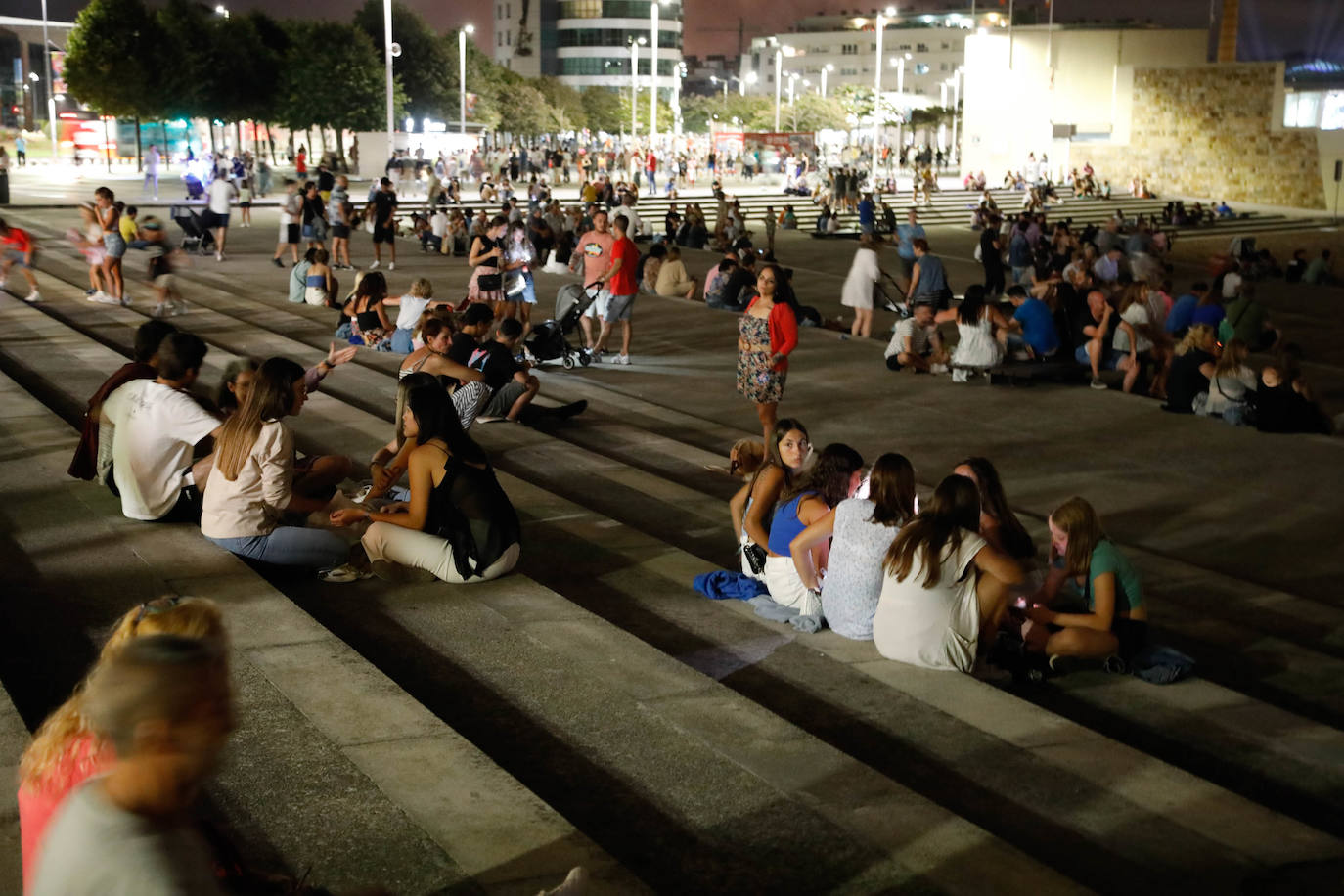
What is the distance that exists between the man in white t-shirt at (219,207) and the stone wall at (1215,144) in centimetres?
4585

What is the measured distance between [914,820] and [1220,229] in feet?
153

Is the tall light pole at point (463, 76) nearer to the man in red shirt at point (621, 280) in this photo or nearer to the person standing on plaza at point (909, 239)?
the person standing on plaza at point (909, 239)

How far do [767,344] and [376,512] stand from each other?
4.90 metres

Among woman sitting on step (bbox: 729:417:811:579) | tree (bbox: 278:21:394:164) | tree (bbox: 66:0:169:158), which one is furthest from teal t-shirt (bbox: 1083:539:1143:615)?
tree (bbox: 278:21:394:164)

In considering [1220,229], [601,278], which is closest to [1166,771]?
[601,278]

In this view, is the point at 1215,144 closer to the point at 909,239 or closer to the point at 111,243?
the point at 909,239

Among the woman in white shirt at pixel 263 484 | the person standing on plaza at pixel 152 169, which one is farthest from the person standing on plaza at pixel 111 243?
the person standing on plaza at pixel 152 169

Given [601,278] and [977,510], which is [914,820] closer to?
[977,510]

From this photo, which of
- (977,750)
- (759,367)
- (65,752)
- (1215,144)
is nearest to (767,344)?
(759,367)

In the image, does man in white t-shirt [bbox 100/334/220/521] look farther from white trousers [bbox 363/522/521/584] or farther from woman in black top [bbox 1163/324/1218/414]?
woman in black top [bbox 1163/324/1218/414]

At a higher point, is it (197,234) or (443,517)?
(197,234)

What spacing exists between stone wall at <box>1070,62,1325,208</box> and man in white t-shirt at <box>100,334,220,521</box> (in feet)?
186

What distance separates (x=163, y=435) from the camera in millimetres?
7035

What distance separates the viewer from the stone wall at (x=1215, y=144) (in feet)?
184
